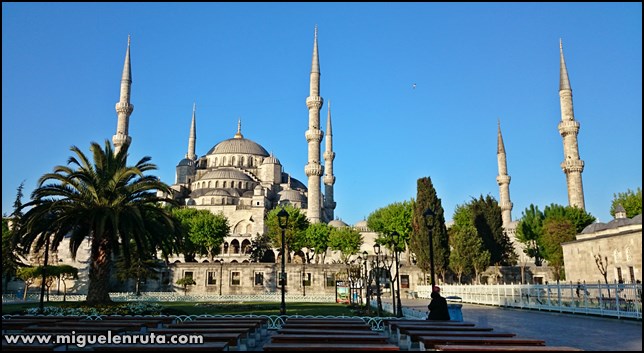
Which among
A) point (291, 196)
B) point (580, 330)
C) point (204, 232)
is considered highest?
point (291, 196)

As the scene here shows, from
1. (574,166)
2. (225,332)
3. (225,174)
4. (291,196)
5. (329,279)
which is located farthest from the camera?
(225,174)

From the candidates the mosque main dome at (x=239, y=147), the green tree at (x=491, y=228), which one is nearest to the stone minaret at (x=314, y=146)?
the green tree at (x=491, y=228)

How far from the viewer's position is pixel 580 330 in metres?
11.7

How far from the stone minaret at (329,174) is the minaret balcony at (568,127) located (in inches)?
1044

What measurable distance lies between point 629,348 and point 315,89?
47175 mm

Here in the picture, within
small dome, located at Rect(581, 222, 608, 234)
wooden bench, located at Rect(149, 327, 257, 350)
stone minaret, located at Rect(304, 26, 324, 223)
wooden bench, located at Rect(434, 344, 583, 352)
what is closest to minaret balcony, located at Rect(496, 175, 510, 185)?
stone minaret, located at Rect(304, 26, 324, 223)

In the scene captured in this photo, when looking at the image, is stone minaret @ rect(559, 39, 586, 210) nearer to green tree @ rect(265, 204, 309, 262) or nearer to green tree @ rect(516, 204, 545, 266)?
green tree @ rect(516, 204, 545, 266)

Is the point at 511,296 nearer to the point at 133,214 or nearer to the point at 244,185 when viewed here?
the point at 133,214

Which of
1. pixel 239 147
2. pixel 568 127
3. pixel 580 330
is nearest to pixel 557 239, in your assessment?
pixel 568 127

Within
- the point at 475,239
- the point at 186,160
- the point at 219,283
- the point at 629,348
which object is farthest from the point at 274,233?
the point at 629,348

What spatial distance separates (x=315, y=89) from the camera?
176 feet

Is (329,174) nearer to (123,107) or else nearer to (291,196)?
(291,196)

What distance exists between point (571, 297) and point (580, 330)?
5.17 m

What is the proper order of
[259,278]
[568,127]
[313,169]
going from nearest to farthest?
1. [259,278]
2. [568,127]
3. [313,169]
